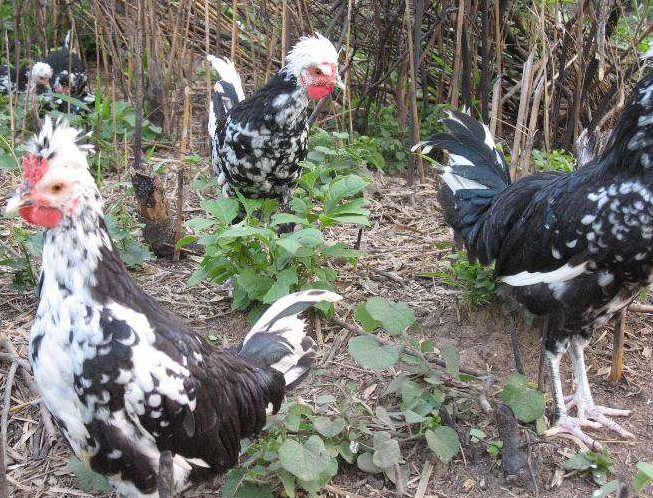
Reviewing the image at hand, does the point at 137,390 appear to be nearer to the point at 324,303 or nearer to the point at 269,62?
the point at 324,303

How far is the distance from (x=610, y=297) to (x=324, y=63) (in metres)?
2.23

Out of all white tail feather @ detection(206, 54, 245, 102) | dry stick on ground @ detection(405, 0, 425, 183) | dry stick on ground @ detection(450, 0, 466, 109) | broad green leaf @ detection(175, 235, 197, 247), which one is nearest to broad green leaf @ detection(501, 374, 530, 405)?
broad green leaf @ detection(175, 235, 197, 247)

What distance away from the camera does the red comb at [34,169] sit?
2357mm

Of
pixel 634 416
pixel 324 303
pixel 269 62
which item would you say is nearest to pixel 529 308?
pixel 634 416

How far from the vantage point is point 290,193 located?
478cm

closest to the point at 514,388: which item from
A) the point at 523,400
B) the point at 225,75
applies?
the point at 523,400

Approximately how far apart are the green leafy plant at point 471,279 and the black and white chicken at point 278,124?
3.88ft

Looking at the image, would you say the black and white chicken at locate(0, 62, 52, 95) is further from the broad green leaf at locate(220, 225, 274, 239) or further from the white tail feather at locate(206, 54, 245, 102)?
the broad green leaf at locate(220, 225, 274, 239)

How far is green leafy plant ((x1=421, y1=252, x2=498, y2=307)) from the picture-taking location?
405cm

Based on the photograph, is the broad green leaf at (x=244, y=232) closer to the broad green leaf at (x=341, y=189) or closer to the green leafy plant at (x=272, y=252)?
the green leafy plant at (x=272, y=252)

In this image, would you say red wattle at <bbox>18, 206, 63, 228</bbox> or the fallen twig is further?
the fallen twig

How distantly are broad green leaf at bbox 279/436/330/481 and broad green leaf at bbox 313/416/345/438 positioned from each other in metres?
0.17

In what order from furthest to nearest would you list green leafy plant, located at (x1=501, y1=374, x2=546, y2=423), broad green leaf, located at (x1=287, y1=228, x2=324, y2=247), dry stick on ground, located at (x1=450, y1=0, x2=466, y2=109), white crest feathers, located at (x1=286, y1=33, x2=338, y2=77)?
dry stick on ground, located at (x1=450, y1=0, x2=466, y2=109), white crest feathers, located at (x1=286, y1=33, x2=338, y2=77), broad green leaf, located at (x1=287, y1=228, x2=324, y2=247), green leafy plant, located at (x1=501, y1=374, x2=546, y2=423)

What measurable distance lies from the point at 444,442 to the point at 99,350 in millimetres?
1522
